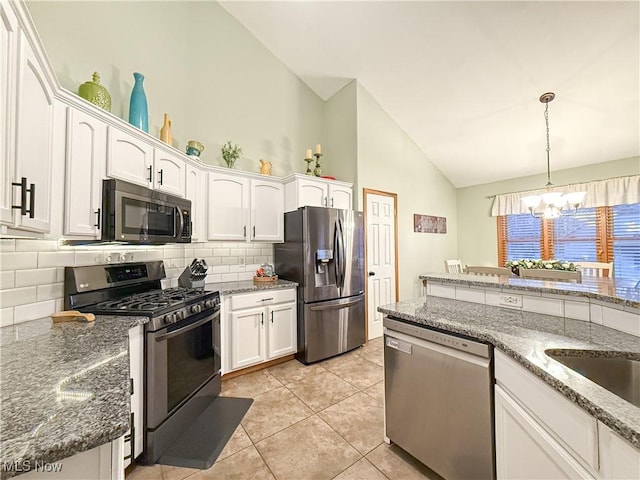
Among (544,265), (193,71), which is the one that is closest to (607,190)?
(544,265)

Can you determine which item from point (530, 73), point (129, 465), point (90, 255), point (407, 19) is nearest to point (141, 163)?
point (90, 255)

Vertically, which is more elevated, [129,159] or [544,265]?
[129,159]

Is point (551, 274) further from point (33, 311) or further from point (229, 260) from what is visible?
point (33, 311)

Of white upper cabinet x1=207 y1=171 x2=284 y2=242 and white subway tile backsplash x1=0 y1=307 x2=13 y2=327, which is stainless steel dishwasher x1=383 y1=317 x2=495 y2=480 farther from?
white subway tile backsplash x1=0 y1=307 x2=13 y2=327

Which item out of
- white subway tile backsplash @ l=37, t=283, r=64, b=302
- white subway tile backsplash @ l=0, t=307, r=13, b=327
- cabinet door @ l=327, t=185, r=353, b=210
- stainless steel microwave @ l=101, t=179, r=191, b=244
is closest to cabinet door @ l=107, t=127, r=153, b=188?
stainless steel microwave @ l=101, t=179, r=191, b=244

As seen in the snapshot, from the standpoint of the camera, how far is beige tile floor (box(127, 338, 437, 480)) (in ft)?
5.03

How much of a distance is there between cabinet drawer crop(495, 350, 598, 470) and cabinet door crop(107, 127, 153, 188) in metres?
2.46

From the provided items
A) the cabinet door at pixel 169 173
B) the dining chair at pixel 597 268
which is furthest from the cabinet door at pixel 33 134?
the dining chair at pixel 597 268

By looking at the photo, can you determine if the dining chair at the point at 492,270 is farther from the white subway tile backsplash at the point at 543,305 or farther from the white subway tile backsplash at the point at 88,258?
the white subway tile backsplash at the point at 88,258

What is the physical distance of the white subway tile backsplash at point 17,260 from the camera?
4.72ft

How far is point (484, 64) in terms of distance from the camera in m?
2.98

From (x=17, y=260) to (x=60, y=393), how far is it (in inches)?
52.3

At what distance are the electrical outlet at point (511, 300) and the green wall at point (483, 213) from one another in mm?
4265

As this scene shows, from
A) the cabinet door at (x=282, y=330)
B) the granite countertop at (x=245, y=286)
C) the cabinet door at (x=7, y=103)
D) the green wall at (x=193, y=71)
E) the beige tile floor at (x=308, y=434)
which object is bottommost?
the beige tile floor at (x=308, y=434)
